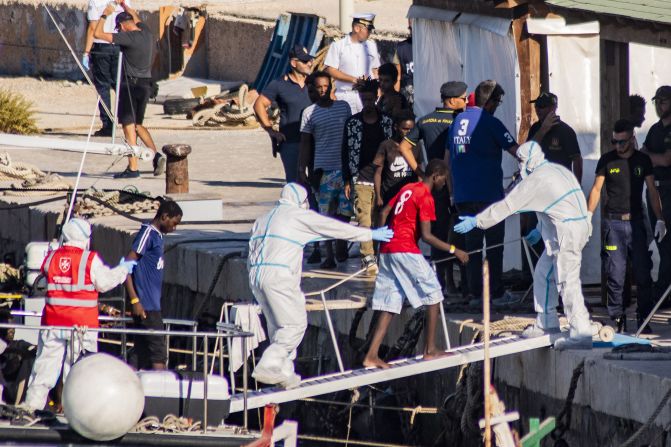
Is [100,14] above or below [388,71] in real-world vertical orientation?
above

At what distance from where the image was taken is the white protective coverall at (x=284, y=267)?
35.7 feet

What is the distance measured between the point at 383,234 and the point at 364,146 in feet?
6.99

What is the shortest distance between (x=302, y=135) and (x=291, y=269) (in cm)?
289

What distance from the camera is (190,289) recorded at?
50.4 ft

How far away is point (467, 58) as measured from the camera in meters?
13.9

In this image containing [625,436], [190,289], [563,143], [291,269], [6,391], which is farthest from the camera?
[190,289]

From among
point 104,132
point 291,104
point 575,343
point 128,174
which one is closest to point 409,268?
point 575,343

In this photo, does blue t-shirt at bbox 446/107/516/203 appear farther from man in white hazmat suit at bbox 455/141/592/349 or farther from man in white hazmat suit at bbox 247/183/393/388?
man in white hazmat suit at bbox 247/183/393/388

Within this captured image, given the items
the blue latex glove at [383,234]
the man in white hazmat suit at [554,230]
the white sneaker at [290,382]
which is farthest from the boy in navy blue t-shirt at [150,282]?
the man in white hazmat suit at [554,230]

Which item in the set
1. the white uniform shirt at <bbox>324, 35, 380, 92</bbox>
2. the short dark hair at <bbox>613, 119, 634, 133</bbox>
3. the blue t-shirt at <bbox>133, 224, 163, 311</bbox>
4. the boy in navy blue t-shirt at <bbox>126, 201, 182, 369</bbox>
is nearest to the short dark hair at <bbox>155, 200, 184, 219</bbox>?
the boy in navy blue t-shirt at <bbox>126, 201, 182, 369</bbox>

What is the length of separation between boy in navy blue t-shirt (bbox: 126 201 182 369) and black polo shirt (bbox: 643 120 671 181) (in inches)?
136

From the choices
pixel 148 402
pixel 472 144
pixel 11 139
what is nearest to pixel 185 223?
pixel 11 139

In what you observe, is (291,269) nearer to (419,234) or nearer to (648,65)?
(419,234)

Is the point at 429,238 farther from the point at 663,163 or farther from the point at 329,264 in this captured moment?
the point at 329,264
